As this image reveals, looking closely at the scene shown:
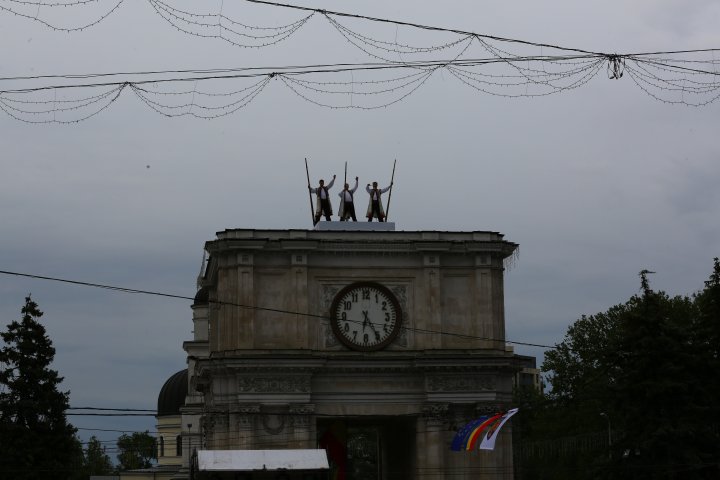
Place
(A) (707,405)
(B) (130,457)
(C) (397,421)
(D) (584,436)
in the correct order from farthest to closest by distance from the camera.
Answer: (B) (130,457)
(D) (584,436)
(C) (397,421)
(A) (707,405)

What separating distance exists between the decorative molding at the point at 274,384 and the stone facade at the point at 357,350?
0.12 feet

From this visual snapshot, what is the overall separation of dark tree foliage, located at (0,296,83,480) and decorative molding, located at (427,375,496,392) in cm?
2038

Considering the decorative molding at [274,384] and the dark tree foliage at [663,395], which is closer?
the dark tree foliage at [663,395]

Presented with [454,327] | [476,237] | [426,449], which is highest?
[476,237]

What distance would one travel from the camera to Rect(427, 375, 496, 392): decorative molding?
56.2 m

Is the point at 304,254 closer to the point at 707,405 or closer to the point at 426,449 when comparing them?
the point at 426,449

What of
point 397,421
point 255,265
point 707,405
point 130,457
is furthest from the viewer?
point 130,457

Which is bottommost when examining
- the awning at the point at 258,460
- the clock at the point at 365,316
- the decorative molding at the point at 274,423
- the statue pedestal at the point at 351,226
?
the awning at the point at 258,460

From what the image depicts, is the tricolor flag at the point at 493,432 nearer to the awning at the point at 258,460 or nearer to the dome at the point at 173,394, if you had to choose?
the awning at the point at 258,460

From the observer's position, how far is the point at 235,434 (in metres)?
54.7

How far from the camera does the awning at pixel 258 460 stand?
45.6 metres

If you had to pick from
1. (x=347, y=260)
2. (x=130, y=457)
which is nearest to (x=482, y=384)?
(x=347, y=260)

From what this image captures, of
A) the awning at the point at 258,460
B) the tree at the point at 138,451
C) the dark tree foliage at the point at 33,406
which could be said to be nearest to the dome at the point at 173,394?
the dark tree foliage at the point at 33,406

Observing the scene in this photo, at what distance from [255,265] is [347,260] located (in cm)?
361
